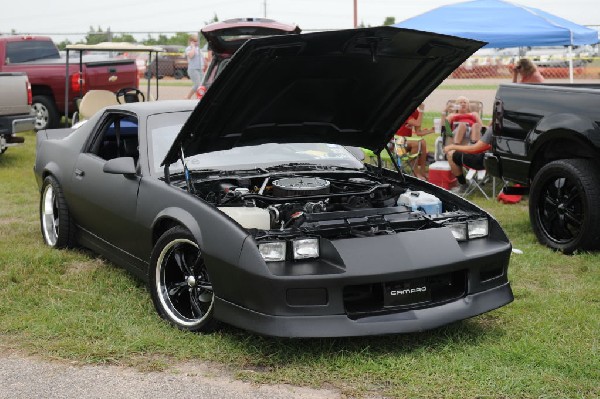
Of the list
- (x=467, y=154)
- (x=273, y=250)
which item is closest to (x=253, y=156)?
(x=273, y=250)

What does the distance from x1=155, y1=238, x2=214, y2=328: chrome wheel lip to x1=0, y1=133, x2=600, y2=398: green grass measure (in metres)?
0.09

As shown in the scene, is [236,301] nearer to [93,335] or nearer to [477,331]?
[93,335]

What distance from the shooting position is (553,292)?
531 centimetres

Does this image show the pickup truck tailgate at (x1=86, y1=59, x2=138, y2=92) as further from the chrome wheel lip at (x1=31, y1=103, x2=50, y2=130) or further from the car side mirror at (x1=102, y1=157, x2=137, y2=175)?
the car side mirror at (x1=102, y1=157, x2=137, y2=175)

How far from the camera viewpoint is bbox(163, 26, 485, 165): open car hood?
4.37 m

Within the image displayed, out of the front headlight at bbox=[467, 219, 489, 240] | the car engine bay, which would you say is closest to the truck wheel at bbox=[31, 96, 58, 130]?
the car engine bay

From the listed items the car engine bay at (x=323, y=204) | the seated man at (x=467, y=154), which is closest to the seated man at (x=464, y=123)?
the seated man at (x=467, y=154)

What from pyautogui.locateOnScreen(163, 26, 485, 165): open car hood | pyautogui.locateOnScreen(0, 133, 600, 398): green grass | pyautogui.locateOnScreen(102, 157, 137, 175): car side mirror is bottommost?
pyautogui.locateOnScreen(0, 133, 600, 398): green grass

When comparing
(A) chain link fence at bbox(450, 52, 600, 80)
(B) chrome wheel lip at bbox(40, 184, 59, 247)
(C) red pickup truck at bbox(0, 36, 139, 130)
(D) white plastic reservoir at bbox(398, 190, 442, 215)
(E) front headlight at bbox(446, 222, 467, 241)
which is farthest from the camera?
(A) chain link fence at bbox(450, 52, 600, 80)

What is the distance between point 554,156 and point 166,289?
3758 millimetres

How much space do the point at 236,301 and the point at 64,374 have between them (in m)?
0.90

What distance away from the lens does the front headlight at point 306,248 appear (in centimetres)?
402

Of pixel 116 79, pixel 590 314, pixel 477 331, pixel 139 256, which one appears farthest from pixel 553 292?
pixel 116 79

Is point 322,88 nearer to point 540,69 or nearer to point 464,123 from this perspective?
point 464,123
